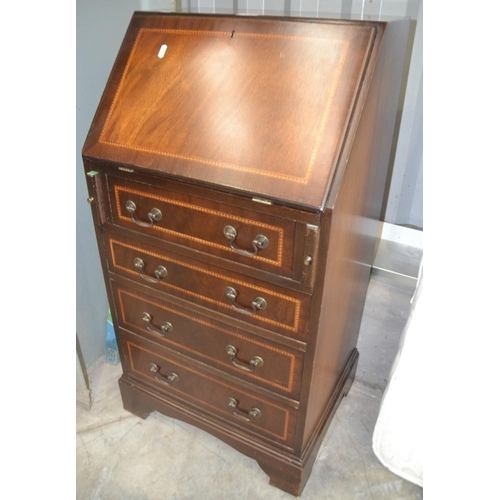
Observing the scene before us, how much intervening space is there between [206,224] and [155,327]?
48 centimetres

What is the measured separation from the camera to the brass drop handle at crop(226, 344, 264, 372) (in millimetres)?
1206

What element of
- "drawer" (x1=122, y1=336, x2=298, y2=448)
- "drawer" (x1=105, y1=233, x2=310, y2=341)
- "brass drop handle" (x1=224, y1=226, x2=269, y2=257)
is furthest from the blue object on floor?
"brass drop handle" (x1=224, y1=226, x2=269, y2=257)

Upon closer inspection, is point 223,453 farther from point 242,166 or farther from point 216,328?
point 242,166

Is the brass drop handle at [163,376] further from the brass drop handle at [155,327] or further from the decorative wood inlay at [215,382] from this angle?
the brass drop handle at [155,327]

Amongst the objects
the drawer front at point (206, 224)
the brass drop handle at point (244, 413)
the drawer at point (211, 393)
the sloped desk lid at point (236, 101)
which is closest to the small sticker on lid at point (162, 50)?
the sloped desk lid at point (236, 101)

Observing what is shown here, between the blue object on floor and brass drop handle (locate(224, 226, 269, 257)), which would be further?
the blue object on floor

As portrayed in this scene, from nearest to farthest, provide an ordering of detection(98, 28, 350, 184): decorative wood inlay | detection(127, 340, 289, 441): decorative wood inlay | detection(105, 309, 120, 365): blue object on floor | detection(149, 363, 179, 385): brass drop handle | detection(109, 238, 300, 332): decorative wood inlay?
detection(98, 28, 350, 184): decorative wood inlay → detection(109, 238, 300, 332): decorative wood inlay → detection(127, 340, 289, 441): decorative wood inlay → detection(149, 363, 179, 385): brass drop handle → detection(105, 309, 120, 365): blue object on floor

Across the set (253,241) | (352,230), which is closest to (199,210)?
(253,241)

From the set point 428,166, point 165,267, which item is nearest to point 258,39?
point 428,166

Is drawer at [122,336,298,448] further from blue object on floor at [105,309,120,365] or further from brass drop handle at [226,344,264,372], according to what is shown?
blue object on floor at [105,309,120,365]

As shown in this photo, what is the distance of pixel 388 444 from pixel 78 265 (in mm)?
1247

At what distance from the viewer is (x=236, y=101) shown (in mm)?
1023

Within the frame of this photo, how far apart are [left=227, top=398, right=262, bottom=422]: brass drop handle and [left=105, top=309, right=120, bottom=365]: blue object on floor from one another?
695mm

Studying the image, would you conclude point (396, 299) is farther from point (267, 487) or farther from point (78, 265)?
point (78, 265)
